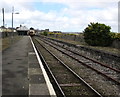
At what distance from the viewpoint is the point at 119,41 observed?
29297 mm

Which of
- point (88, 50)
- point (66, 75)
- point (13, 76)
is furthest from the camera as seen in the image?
point (88, 50)

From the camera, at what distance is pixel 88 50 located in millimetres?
26625

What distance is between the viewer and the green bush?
33812 mm

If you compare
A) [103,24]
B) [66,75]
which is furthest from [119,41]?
[66,75]

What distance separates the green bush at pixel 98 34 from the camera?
33.8 m

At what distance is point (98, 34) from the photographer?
34.8 meters

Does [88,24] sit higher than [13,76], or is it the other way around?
[88,24]

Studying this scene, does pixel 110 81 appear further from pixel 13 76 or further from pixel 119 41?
pixel 119 41

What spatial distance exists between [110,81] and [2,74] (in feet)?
17.6

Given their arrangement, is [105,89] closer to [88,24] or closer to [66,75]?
[66,75]

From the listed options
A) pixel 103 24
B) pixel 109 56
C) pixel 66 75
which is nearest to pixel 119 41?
pixel 103 24

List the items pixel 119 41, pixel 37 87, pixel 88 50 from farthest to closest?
pixel 119 41 < pixel 88 50 < pixel 37 87

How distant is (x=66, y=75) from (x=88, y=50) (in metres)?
15.3

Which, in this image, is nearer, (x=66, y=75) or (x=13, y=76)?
(x=13, y=76)
